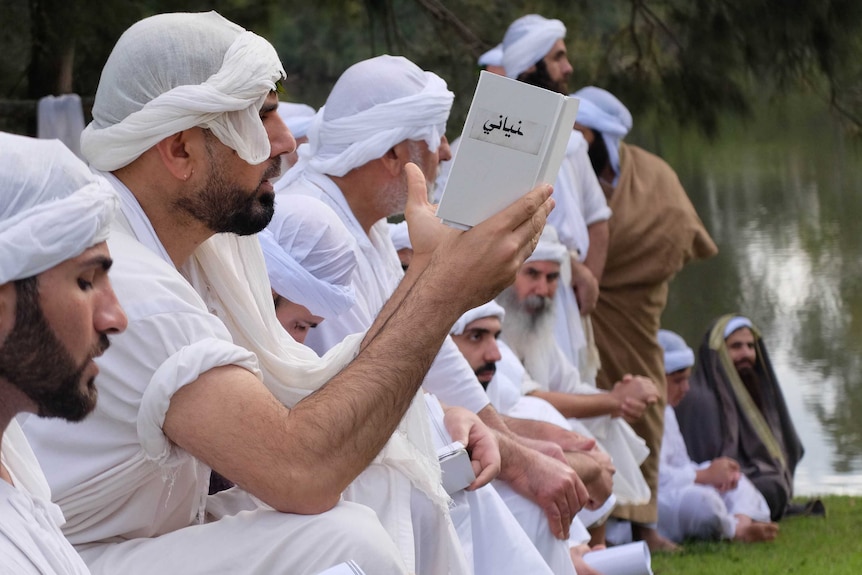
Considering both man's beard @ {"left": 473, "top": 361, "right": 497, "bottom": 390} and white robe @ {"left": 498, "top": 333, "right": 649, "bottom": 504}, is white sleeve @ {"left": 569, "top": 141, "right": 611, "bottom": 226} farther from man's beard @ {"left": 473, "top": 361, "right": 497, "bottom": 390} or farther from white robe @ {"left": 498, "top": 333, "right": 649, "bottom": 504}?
man's beard @ {"left": 473, "top": 361, "right": 497, "bottom": 390}

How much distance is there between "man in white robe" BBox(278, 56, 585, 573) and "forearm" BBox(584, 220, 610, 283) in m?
2.90

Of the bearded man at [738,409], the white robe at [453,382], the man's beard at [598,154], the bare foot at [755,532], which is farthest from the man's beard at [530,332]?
the bearded man at [738,409]

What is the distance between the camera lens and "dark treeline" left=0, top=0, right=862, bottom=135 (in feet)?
28.3

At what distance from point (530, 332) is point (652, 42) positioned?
3.24m

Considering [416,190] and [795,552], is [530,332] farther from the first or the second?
[416,190]

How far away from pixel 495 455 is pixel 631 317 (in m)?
4.16

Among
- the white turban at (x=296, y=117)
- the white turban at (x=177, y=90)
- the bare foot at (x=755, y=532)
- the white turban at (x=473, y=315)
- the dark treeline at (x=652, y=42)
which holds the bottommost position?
the bare foot at (x=755, y=532)

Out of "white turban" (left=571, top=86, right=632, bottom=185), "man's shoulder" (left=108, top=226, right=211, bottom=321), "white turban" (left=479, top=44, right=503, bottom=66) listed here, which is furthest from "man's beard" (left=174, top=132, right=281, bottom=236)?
"white turban" (left=571, top=86, right=632, bottom=185)

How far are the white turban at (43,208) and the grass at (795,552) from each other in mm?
4722

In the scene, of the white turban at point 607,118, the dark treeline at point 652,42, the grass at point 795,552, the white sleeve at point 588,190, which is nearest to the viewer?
the grass at point 795,552

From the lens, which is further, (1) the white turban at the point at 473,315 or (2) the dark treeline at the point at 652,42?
(2) the dark treeline at the point at 652,42

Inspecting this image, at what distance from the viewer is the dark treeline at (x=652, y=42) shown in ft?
28.3

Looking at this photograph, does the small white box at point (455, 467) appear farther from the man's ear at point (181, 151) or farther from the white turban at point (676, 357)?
the white turban at point (676, 357)

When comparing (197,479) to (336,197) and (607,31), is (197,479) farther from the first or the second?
(607,31)
